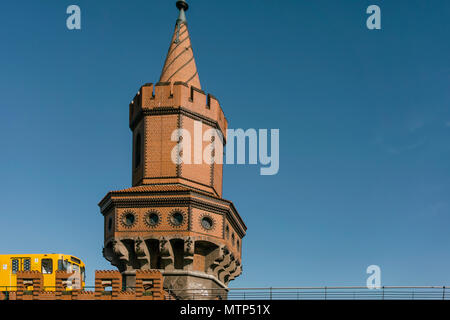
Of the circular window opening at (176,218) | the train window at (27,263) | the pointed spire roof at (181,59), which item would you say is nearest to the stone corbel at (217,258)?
the circular window opening at (176,218)

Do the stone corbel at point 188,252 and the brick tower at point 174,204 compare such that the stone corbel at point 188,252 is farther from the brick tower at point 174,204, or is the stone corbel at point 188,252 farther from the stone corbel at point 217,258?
the stone corbel at point 217,258

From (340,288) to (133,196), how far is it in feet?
42.1

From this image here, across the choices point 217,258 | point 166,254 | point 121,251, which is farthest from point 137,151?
point 217,258

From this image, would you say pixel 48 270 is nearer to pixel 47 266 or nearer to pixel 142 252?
pixel 47 266

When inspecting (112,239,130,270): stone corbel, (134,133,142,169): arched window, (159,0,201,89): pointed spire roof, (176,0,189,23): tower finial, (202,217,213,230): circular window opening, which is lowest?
(112,239,130,270): stone corbel

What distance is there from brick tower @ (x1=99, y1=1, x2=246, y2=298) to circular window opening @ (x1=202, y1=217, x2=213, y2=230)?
0.17 feet

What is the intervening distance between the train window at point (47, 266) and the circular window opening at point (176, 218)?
28.5 feet

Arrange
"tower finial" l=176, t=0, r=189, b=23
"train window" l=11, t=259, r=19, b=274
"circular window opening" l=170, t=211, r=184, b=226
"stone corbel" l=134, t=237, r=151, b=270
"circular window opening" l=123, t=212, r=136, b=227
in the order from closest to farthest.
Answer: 1. "stone corbel" l=134, t=237, r=151, b=270
2. "circular window opening" l=170, t=211, r=184, b=226
3. "circular window opening" l=123, t=212, r=136, b=227
4. "train window" l=11, t=259, r=19, b=274
5. "tower finial" l=176, t=0, r=189, b=23

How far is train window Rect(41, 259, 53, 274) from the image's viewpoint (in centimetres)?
4200

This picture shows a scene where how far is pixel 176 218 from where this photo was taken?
38062 mm

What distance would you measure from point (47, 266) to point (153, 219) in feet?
26.2

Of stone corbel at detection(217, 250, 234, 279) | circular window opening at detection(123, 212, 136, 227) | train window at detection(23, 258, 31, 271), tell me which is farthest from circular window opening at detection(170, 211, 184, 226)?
train window at detection(23, 258, 31, 271)

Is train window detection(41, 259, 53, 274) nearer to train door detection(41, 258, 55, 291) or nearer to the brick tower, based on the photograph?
train door detection(41, 258, 55, 291)

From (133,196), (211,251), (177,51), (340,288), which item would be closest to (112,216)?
(133,196)
